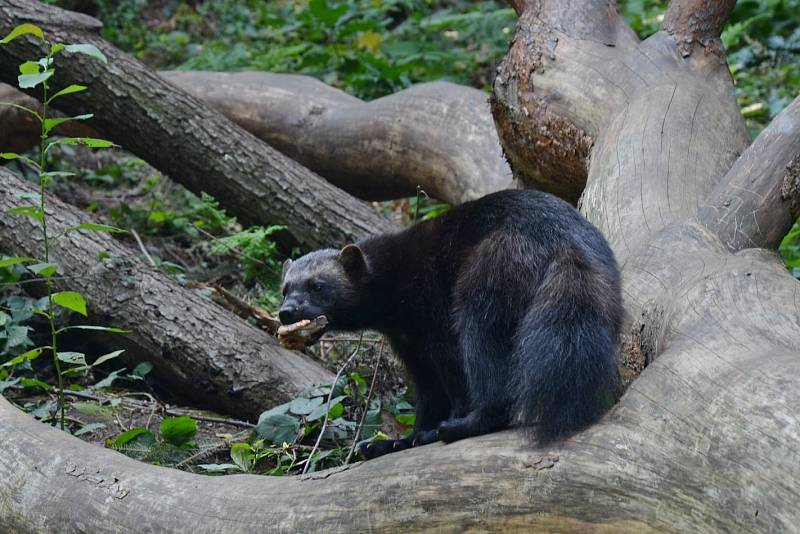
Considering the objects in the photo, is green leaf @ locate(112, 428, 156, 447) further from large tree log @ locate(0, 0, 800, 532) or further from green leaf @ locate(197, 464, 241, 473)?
large tree log @ locate(0, 0, 800, 532)

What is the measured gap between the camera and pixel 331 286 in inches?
185

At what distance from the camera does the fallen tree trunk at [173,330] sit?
567 centimetres

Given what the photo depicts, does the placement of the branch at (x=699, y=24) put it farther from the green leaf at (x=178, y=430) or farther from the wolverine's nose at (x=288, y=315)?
the green leaf at (x=178, y=430)

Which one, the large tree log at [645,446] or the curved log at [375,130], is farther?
the curved log at [375,130]

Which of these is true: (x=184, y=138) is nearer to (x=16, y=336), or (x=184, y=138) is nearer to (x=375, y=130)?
(x=375, y=130)

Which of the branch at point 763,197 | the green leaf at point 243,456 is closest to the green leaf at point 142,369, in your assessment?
the green leaf at point 243,456

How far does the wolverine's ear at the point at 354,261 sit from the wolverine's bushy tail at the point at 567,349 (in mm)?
1270

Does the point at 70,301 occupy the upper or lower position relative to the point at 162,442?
upper

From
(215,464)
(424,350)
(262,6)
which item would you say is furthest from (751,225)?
(262,6)

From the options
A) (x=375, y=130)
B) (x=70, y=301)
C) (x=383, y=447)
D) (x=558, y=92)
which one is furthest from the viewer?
(x=375, y=130)

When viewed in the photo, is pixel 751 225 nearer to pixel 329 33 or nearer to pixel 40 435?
pixel 40 435

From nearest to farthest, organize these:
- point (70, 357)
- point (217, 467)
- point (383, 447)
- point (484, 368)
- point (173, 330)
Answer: point (484, 368)
point (383, 447)
point (217, 467)
point (70, 357)
point (173, 330)

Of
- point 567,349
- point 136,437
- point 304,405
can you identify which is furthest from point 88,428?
point 567,349

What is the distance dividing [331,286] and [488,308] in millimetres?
1204
